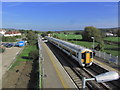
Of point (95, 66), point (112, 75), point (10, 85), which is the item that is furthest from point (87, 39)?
point (112, 75)

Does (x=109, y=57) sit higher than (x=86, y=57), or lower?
lower

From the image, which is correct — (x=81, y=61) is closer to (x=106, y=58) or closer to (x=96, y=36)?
(x=106, y=58)

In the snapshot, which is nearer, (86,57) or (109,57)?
(86,57)

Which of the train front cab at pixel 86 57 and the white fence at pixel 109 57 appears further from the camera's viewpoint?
the white fence at pixel 109 57

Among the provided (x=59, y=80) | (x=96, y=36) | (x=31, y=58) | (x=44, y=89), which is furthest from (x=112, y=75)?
(x=96, y=36)

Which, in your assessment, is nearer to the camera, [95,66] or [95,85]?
[95,85]

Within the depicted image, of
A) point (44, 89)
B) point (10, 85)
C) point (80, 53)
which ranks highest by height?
point (80, 53)

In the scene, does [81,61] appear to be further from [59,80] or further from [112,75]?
[112,75]

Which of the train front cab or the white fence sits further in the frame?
the white fence

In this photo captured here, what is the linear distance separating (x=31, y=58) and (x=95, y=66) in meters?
12.7

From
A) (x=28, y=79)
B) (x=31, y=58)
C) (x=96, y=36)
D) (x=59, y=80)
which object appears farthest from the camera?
(x=96, y=36)

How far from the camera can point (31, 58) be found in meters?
26.2

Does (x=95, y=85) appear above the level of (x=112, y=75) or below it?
below

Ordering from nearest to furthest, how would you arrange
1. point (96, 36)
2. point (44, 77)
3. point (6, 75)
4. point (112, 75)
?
point (112, 75) → point (44, 77) → point (6, 75) → point (96, 36)
